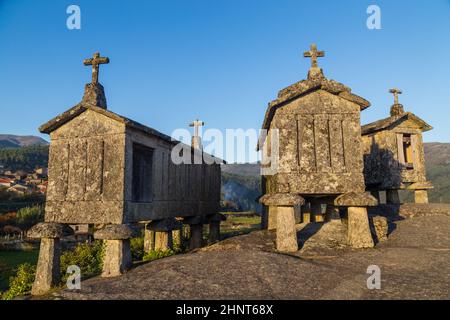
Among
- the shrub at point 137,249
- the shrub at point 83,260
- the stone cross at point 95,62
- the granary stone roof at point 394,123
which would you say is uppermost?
the stone cross at point 95,62

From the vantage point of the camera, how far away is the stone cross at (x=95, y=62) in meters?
8.55

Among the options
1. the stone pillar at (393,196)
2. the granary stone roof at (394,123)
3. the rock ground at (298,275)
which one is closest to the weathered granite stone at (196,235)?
the rock ground at (298,275)

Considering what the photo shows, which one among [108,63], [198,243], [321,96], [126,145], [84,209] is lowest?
[198,243]

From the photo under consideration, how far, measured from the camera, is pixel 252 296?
4.50 meters

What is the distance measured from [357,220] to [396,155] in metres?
8.16

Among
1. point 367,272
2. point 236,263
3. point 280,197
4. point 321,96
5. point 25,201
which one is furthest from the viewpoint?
point 25,201

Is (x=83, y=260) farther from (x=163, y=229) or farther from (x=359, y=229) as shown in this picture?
(x=359, y=229)

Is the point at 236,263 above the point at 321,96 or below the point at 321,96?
below

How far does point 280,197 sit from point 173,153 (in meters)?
4.43

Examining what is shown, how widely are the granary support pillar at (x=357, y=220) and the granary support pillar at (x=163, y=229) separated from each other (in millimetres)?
4991

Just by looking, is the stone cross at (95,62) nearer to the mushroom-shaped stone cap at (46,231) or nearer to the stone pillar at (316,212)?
the mushroom-shaped stone cap at (46,231)

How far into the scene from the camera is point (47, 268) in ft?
23.3
